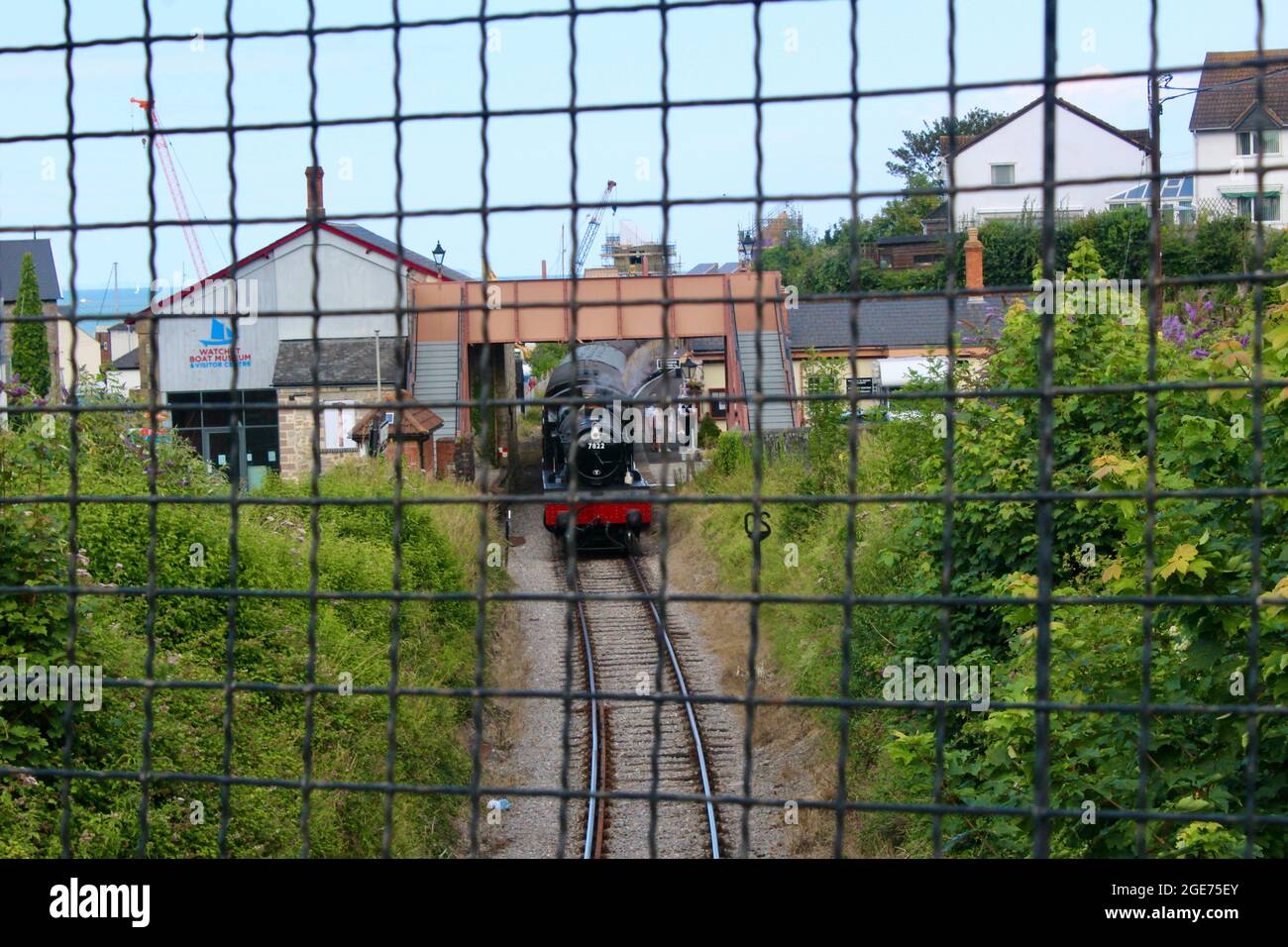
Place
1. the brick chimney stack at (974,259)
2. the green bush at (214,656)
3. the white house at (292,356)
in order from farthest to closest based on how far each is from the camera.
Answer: the white house at (292,356), the brick chimney stack at (974,259), the green bush at (214,656)

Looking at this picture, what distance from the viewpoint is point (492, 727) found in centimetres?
1237

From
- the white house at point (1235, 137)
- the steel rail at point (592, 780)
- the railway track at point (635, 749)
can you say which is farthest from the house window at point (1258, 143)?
the steel rail at point (592, 780)

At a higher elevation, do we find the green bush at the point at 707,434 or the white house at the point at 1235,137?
the white house at the point at 1235,137

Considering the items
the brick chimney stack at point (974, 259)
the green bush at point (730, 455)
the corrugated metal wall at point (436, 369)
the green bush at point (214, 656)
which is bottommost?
the green bush at point (214, 656)

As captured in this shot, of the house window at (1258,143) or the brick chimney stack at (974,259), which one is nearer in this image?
the house window at (1258,143)

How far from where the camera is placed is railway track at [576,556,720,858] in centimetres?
975

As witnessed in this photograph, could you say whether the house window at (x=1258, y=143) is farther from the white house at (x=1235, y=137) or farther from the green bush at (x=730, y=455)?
the green bush at (x=730, y=455)

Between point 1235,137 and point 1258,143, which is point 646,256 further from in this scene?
point 1235,137

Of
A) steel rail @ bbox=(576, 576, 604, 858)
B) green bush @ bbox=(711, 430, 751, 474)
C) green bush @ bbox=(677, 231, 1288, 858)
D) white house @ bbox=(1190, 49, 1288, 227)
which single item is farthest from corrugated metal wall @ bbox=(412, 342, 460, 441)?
white house @ bbox=(1190, 49, 1288, 227)

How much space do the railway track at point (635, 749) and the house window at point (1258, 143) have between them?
175 inches

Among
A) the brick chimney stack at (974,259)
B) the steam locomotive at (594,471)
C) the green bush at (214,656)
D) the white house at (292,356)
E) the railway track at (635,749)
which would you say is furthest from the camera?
the steam locomotive at (594,471)

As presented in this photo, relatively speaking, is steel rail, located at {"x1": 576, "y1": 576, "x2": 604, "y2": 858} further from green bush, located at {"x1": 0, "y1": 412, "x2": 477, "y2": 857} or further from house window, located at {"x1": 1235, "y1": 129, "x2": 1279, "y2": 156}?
house window, located at {"x1": 1235, "y1": 129, "x2": 1279, "y2": 156}

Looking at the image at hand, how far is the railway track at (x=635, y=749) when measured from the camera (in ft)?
32.0
